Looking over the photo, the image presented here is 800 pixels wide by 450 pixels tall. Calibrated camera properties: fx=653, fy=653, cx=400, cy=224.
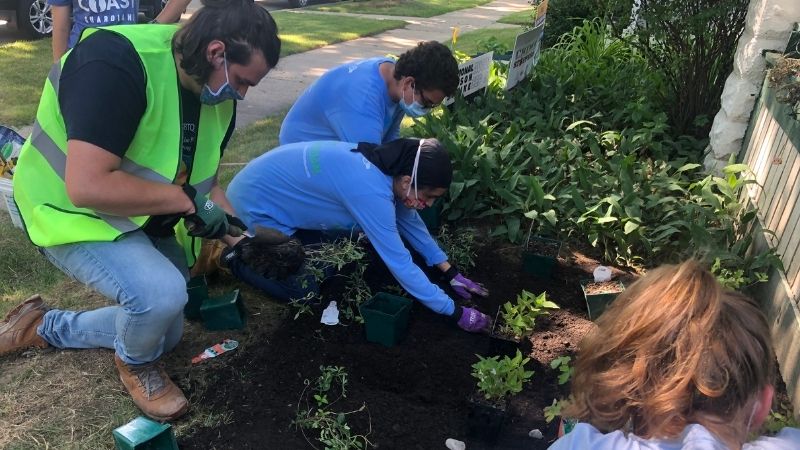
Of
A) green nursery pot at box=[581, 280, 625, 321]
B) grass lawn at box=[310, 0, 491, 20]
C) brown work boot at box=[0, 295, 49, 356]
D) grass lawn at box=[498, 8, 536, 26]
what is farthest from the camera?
grass lawn at box=[310, 0, 491, 20]

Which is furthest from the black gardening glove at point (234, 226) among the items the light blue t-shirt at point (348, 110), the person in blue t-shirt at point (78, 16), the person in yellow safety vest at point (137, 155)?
the person in blue t-shirt at point (78, 16)

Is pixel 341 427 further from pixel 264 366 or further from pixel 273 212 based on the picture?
pixel 273 212

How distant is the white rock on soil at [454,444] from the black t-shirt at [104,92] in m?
1.49

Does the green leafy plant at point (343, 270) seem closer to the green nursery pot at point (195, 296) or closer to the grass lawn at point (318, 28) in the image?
the green nursery pot at point (195, 296)

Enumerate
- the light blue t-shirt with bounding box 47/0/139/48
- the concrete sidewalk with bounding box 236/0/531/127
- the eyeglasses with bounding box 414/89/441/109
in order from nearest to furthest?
the eyeglasses with bounding box 414/89/441/109
the light blue t-shirt with bounding box 47/0/139/48
the concrete sidewalk with bounding box 236/0/531/127

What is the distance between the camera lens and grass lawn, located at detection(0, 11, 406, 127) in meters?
5.57

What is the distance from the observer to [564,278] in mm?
3580

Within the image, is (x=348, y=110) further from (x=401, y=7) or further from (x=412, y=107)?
(x=401, y=7)

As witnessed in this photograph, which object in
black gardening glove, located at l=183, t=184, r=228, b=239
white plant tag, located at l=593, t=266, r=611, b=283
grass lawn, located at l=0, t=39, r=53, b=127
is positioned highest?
black gardening glove, located at l=183, t=184, r=228, b=239

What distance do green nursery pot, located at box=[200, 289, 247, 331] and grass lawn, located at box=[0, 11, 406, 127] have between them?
326 centimetres

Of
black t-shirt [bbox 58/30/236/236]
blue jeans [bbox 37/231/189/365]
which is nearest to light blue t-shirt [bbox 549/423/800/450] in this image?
blue jeans [bbox 37/231/189/365]

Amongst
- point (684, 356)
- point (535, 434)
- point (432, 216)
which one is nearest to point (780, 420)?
point (535, 434)

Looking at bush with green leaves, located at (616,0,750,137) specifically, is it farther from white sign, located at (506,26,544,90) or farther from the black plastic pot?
the black plastic pot

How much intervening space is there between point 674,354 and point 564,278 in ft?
7.80
